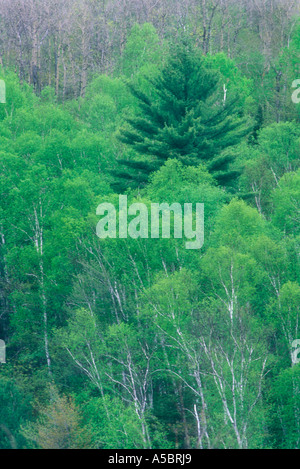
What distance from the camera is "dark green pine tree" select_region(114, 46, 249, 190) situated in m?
34.2

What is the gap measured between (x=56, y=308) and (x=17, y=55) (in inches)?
1401

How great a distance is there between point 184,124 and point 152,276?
9515 millimetres

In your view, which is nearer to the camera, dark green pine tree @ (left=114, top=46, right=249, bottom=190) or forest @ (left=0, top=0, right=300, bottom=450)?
forest @ (left=0, top=0, right=300, bottom=450)

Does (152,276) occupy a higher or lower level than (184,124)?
lower

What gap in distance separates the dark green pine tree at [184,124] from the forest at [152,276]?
9 centimetres

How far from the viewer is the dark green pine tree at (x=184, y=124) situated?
3422 centimetres

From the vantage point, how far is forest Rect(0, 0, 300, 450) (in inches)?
917

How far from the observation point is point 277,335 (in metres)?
27.1

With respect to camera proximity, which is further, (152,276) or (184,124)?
(184,124)

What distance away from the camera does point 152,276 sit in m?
28.4

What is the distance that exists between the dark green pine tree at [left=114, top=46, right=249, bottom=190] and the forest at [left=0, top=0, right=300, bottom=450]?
0.29ft

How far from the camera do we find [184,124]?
3384cm
